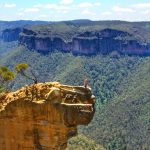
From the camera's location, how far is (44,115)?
2991 cm

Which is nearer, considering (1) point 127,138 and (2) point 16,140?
(2) point 16,140

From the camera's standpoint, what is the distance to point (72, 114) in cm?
2919

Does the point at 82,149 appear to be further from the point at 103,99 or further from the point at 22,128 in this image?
the point at 103,99

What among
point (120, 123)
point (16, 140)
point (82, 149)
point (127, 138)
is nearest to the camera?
point (16, 140)

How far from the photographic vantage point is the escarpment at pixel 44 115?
29375 millimetres

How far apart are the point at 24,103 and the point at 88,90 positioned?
4057 mm

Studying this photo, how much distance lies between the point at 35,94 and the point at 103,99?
162806mm

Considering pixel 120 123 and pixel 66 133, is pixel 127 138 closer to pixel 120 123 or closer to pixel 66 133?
pixel 120 123

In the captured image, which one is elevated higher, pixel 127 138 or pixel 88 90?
pixel 88 90

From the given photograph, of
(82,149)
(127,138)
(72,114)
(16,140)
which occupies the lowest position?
(127,138)

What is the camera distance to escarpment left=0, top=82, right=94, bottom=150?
2938 centimetres

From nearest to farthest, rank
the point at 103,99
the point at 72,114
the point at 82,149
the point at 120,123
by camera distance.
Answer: the point at 72,114 → the point at 82,149 → the point at 120,123 → the point at 103,99

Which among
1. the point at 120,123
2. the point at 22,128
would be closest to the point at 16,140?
the point at 22,128

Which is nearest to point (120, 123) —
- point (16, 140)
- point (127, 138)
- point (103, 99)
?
point (127, 138)
